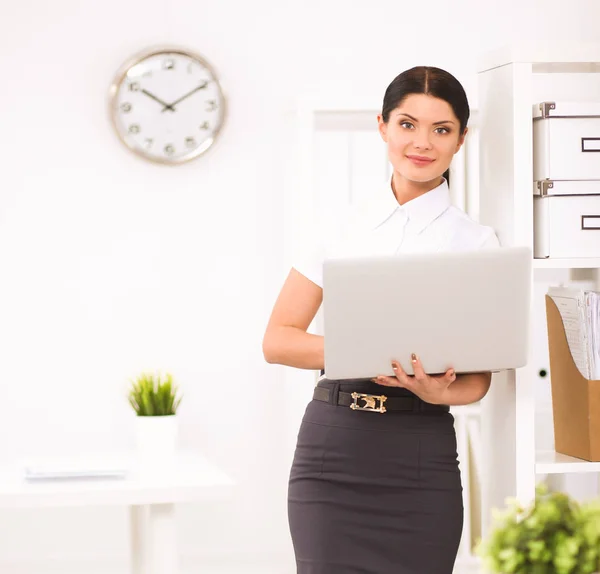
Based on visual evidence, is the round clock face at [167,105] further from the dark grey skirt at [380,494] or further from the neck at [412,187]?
the dark grey skirt at [380,494]

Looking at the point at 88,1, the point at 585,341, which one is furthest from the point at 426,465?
the point at 88,1

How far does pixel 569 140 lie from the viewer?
2.19m

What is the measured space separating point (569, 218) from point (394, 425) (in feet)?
1.95

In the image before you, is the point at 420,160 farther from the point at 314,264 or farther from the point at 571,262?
the point at 571,262

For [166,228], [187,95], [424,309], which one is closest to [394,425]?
[424,309]

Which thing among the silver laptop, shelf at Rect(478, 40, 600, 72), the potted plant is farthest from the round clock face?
the silver laptop

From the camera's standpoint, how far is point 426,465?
204 centimetres

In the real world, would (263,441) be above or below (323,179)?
below

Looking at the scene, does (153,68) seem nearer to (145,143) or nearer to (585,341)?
(145,143)

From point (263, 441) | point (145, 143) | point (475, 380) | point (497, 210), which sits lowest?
point (263, 441)

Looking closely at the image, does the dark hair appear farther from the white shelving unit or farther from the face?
the white shelving unit

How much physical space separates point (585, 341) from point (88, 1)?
2.55m

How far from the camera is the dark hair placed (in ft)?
6.60

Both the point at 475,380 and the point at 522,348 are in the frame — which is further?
the point at 475,380
